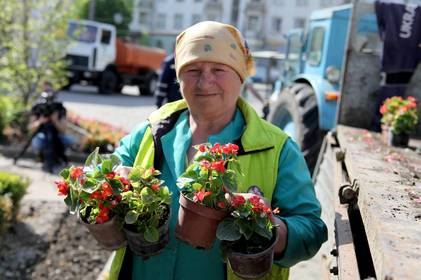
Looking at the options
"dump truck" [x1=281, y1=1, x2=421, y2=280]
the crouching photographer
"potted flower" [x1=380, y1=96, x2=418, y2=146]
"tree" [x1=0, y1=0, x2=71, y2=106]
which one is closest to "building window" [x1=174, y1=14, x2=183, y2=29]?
"tree" [x1=0, y1=0, x2=71, y2=106]

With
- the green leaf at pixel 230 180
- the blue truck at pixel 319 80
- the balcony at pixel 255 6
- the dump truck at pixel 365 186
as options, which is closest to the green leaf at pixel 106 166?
the green leaf at pixel 230 180

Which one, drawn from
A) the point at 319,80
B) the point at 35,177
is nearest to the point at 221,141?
the point at 319,80

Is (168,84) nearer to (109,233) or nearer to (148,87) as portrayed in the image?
(109,233)

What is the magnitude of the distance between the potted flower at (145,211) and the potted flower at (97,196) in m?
0.03

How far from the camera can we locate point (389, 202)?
1.94m

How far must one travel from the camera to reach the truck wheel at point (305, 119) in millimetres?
5430

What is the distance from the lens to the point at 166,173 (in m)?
2.05

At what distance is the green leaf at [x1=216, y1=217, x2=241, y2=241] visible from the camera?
158 cm

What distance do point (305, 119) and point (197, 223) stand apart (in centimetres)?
402

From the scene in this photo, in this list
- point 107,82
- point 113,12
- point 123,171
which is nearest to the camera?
point 123,171

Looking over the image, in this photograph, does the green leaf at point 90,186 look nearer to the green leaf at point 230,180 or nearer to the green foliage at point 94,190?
the green foliage at point 94,190

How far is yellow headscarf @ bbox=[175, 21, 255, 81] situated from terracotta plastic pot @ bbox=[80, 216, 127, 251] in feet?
2.10

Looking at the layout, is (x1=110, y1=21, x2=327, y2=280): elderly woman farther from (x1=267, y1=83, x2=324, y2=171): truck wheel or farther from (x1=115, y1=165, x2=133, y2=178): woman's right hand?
(x1=267, y1=83, x2=324, y2=171): truck wheel

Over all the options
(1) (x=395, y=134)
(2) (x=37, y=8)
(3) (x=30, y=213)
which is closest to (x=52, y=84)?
(2) (x=37, y=8)
